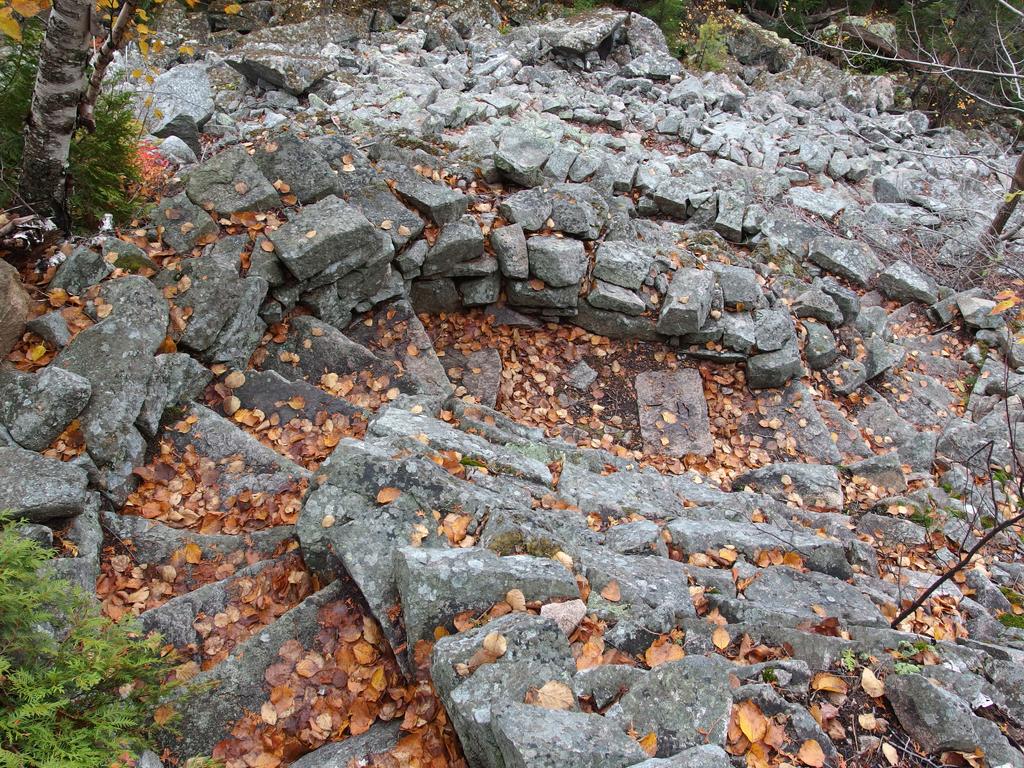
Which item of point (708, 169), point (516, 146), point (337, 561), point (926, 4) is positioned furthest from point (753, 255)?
point (926, 4)

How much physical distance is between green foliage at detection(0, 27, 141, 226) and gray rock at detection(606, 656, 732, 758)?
536 centimetres

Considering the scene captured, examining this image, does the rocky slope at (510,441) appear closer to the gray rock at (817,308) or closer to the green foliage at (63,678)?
the gray rock at (817,308)

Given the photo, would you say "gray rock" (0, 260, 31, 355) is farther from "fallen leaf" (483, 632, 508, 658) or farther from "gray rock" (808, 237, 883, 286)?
"gray rock" (808, 237, 883, 286)

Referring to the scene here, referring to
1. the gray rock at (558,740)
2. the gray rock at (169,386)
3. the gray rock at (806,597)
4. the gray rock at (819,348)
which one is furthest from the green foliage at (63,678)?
the gray rock at (819,348)

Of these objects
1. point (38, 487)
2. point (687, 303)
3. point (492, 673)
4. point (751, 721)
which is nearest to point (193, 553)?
point (38, 487)

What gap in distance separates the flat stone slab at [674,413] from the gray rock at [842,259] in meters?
3.67

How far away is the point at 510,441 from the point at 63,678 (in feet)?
11.0

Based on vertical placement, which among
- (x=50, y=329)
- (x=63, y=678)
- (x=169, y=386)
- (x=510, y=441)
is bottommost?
(x=510, y=441)

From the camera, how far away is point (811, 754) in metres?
2.70

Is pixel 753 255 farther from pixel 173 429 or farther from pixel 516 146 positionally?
pixel 173 429

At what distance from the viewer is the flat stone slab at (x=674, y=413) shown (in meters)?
6.75

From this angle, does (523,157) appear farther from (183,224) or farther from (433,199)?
(183,224)

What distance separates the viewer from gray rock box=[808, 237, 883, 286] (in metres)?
9.39

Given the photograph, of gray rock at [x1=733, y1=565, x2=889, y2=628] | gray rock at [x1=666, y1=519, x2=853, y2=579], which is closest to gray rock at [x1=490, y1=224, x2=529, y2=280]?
gray rock at [x1=666, y1=519, x2=853, y2=579]
